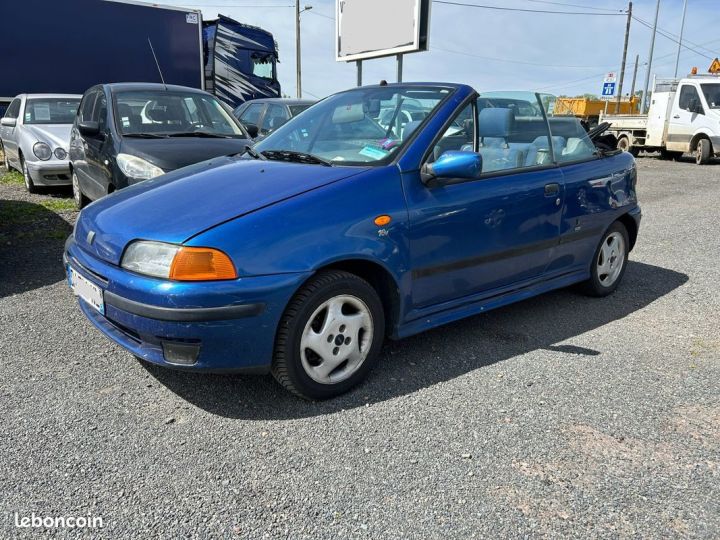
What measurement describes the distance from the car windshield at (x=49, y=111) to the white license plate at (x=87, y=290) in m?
6.92

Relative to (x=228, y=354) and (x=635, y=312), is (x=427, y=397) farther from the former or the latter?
(x=635, y=312)

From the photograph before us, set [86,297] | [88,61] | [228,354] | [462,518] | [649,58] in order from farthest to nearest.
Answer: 1. [649,58]
2. [88,61]
3. [86,297]
4. [228,354]
5. [462,518]

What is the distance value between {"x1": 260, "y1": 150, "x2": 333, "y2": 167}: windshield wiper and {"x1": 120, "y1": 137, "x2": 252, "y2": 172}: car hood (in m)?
1.55

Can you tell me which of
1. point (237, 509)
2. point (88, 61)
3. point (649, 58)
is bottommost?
point (237, 509)

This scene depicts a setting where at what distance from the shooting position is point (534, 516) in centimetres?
216

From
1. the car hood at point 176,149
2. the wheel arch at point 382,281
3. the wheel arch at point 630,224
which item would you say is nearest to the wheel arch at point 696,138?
the wheel arch at point 630,224

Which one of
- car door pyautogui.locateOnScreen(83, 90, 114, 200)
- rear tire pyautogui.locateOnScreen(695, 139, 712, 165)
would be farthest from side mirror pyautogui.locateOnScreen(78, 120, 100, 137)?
rear tire pyautogui.locateOnScreen(695, 139, 712, 165)

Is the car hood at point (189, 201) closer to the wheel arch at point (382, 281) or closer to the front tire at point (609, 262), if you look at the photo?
the wheel arch at point (382, 281)

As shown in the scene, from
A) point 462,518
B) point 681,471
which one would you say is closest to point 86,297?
point 462,518

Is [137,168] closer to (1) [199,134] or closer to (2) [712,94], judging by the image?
(1) [199,134]

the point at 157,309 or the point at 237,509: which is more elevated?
the point at 157,309

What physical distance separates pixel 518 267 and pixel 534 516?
73.4 inches

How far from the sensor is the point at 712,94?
15.8 metres

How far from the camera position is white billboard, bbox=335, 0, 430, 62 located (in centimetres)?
1125
